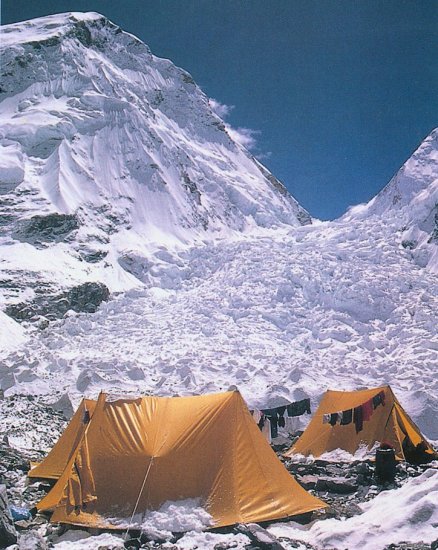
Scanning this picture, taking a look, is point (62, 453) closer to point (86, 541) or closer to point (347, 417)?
point (86, 541)

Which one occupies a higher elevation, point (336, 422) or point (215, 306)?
point (215, 306)

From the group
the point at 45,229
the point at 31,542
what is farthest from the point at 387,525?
the point at 45,229

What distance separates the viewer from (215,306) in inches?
1271

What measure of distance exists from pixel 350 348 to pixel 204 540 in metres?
19.3

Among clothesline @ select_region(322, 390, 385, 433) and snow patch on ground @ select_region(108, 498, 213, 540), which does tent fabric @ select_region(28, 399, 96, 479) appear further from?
clothesline @ select_region(322, 390, 385, 433)

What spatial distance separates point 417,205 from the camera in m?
40.9

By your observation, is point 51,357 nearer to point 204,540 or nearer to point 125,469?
point 125,469

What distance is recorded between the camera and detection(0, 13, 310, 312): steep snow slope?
41469mm

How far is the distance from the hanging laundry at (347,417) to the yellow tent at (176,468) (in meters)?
4.70

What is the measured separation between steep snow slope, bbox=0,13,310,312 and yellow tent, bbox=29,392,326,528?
25877 millimetres

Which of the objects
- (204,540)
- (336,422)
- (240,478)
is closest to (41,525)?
(204,540)

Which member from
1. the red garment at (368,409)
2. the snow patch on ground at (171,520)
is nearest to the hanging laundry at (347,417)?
the red garment at (368,409)

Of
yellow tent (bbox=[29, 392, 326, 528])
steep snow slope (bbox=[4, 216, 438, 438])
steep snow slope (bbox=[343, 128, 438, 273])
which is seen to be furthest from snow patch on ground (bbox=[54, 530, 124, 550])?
steep snow slope (bbox=[343, 128, 438, 273])

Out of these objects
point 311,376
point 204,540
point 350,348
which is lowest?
point 204,540
